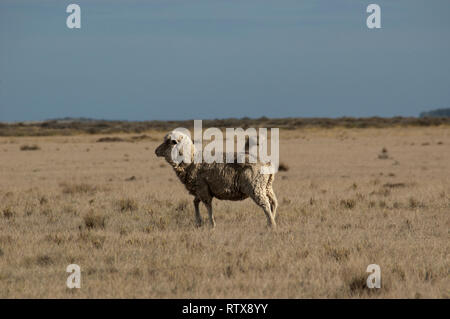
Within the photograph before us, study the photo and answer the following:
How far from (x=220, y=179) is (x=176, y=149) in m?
0.95

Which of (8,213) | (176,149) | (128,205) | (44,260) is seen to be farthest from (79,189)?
(44,260)

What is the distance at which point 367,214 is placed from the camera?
39.7 feet

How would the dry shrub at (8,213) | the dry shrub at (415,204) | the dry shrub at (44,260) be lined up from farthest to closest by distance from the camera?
the dry shrub at (415,204)
the dry shrub at (8,213)
the dry shrub at (44,260)

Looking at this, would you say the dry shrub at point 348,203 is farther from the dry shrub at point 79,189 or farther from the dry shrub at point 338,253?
the dry shrub at point 79,189

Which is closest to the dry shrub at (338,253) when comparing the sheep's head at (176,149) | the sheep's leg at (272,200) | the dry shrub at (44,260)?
the sheep's leg at (272,200)

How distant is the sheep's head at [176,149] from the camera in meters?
10.8

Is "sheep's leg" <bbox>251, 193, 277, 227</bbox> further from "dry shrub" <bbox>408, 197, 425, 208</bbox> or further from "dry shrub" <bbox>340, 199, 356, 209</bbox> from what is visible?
"dry shrub" <bbox>408, 197, 425, 208</bbox>

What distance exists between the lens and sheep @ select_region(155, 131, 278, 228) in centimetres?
1041

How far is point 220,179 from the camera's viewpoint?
1055 cm

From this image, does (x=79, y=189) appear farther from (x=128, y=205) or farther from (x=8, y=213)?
(x=8, y=213)

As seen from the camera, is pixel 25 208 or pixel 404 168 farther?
pixel 404 168
